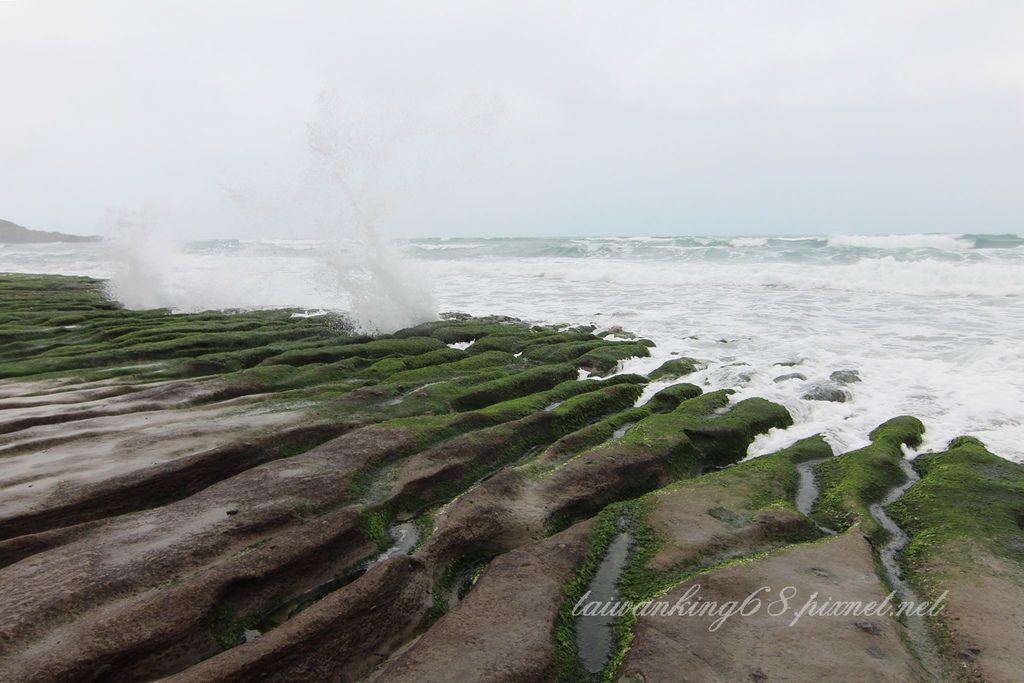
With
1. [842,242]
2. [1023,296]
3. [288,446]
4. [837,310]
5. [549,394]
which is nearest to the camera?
[288,446]

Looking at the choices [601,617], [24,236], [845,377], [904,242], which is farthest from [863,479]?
[24,236]

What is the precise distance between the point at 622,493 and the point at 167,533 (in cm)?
391

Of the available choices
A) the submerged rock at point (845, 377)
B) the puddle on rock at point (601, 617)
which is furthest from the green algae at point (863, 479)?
the submerged rock at point (845, 377)

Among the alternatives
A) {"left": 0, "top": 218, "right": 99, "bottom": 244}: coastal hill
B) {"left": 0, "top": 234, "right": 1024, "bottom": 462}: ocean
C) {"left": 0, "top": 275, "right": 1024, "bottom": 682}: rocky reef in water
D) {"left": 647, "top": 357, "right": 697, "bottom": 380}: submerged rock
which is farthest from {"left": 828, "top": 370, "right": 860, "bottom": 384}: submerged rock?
{"left": 0, "top": 218, "right": 99, "bottom": 244}: coastal hill

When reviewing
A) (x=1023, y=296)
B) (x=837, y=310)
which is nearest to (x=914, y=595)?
(x=837, y=310)

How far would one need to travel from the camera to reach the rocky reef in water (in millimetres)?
3471

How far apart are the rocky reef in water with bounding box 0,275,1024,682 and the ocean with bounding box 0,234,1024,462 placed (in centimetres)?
164

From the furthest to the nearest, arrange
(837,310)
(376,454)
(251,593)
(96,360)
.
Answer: (837,310), (96,360), (376,454), (251,593)

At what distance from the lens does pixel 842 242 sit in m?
45.5

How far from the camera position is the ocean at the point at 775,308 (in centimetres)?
938

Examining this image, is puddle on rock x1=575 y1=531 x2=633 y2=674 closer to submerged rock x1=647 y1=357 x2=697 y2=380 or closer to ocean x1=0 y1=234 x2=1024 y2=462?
ocean x1=0 y1=234 x2=1024 y2=462

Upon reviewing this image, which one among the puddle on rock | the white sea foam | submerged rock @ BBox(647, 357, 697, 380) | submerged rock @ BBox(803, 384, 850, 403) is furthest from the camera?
the white sea foam

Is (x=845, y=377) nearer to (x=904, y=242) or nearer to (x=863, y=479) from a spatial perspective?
(x=863, y=479)

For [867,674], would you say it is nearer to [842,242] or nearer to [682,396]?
[682,396]
